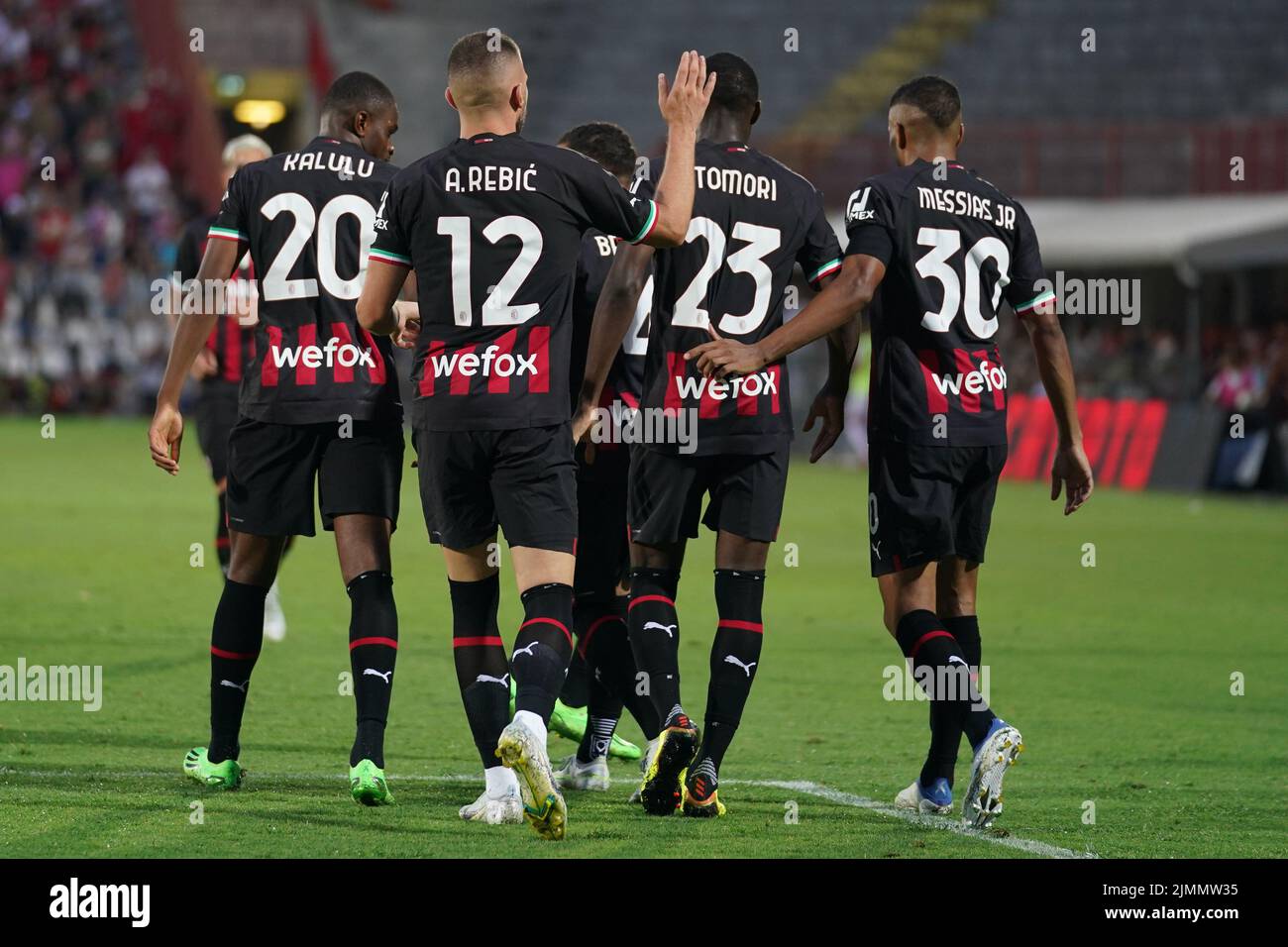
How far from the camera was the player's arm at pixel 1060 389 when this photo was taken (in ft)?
22.7

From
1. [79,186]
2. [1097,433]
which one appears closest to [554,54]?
[79,186]

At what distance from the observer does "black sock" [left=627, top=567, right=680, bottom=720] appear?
6754 millimetres

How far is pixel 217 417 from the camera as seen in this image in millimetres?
10977

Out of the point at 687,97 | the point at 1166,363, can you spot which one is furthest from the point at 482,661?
the point at 1166,363

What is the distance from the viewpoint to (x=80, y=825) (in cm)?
620

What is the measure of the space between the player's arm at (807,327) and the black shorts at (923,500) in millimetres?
504

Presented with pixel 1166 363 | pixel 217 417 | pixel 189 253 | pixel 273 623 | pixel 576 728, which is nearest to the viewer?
pixel 576 728

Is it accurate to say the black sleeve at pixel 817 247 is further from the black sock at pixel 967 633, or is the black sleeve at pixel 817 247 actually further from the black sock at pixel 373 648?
the black sock at pixel 373 648

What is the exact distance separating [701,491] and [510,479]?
85 centimetres

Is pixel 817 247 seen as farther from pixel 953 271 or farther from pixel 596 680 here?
pixel 596 680

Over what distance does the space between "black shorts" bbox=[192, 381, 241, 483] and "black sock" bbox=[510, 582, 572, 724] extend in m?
5.00

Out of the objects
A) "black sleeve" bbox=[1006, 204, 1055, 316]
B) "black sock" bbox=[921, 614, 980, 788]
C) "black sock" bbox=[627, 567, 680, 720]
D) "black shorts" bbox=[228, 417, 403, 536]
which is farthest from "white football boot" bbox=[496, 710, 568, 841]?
"black sleeve" bbox=[1006, 204, 1055, 316]

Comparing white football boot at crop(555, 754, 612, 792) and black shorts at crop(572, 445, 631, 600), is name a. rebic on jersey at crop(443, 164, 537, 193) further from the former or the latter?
white football boot at crop(555, 754, 612, 792)

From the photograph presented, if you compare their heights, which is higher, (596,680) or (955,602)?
(955,602)
